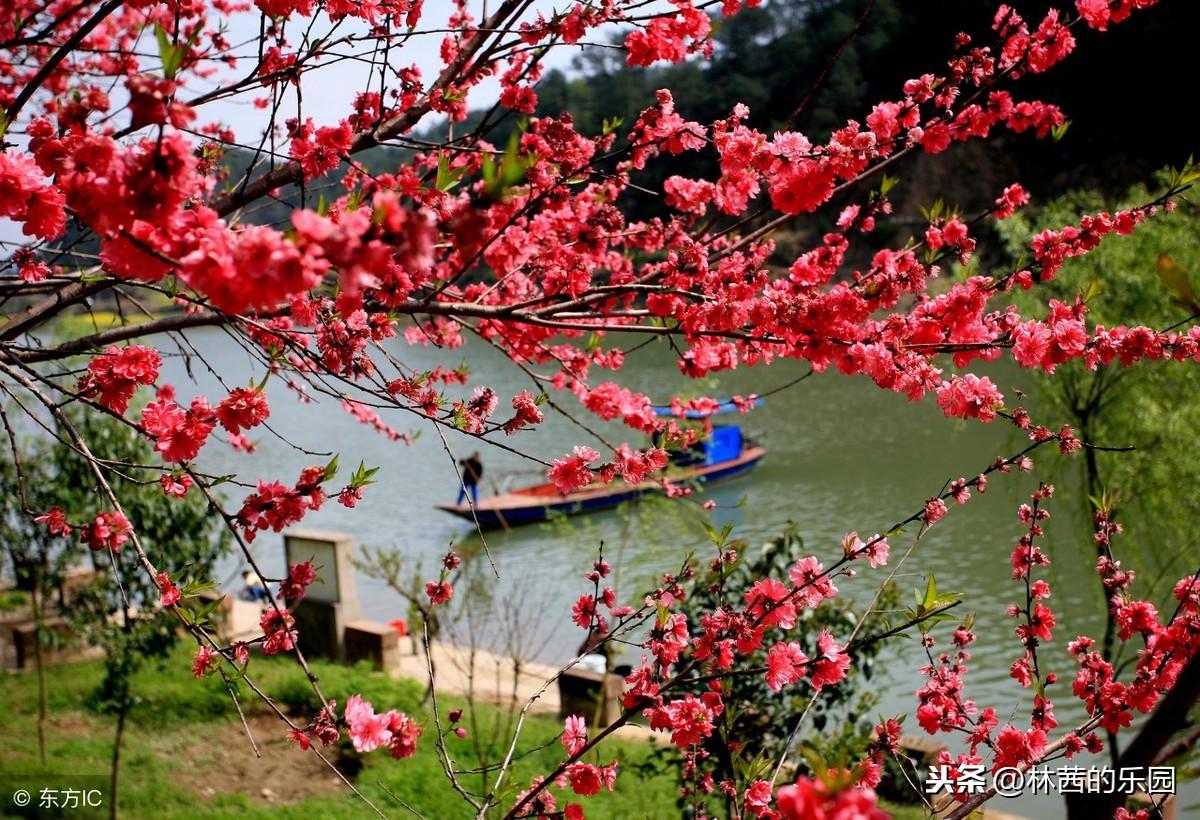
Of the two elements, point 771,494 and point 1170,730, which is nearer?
point 1170,730

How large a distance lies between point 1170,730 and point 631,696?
Result: 1.49 meters

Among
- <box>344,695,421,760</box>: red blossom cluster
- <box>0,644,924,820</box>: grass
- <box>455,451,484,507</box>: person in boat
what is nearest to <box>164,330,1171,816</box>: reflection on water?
<box>455,451,484,507</box>: person in boat

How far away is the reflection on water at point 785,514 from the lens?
8148 millimetres

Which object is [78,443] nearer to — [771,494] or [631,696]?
[631,696]

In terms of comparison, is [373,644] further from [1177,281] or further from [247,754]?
[1177,281]

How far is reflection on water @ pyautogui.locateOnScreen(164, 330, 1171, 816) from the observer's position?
8148mm

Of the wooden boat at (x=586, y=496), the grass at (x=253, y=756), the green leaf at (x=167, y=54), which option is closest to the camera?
the green leaf at (x=167, y=54)

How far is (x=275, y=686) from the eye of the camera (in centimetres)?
667

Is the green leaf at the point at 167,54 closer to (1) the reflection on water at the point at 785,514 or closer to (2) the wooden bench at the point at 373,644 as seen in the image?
(1) the reflection on water at the point at 785,514

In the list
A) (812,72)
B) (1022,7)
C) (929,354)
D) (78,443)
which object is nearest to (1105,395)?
(929,354)

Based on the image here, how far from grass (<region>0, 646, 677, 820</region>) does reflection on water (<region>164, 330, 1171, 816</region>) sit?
3.08 feet

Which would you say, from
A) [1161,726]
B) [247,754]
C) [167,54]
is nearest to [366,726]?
[167,54]

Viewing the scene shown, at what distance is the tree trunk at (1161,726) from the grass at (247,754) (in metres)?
3.91

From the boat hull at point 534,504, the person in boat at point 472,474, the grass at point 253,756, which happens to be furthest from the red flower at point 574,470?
the boat hull at point 534,504
